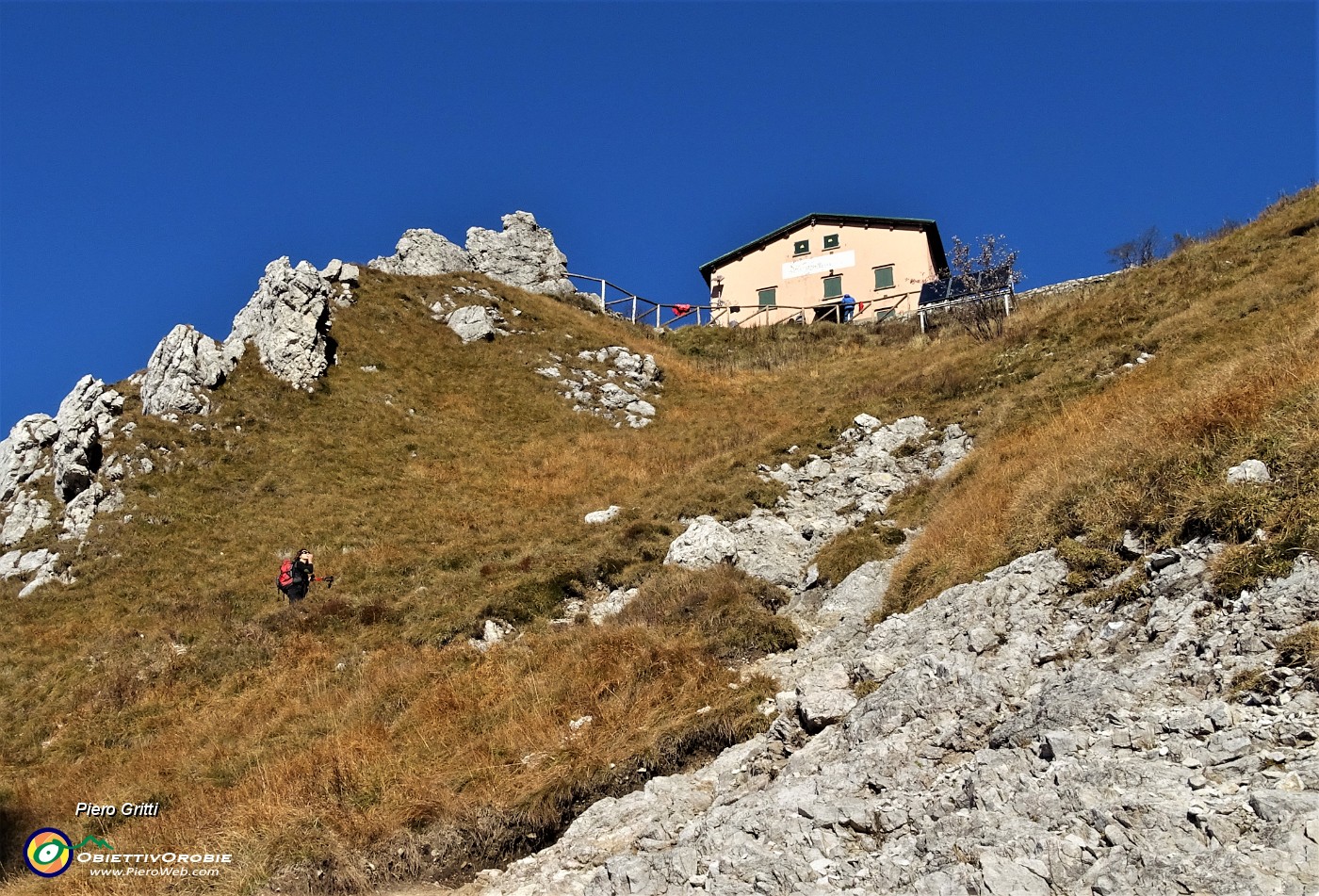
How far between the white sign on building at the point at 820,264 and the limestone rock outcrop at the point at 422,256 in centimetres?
2573

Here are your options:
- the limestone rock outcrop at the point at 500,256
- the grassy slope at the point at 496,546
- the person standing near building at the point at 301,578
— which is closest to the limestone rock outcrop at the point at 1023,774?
the grassy slope at the point at 496,546

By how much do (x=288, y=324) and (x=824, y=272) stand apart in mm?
35573

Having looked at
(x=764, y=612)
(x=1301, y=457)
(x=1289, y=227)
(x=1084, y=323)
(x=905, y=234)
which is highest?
(x=905, y=234)

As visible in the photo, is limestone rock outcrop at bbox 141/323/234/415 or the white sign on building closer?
limestone rock outcrop at bbox 141/323/234/415

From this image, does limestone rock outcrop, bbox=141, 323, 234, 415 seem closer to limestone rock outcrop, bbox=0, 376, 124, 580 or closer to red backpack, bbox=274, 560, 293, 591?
limestone rock outcrop, bbox=0, 376, 124, 580

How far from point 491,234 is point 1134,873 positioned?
68074 millimetres

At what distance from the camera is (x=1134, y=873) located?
5.05 m

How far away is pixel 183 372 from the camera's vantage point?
3128cm

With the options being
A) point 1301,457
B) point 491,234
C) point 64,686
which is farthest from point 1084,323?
point 491,234

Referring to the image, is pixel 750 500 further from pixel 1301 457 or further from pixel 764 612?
pixel 1301 457

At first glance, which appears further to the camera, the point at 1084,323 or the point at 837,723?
the point at 1084,323

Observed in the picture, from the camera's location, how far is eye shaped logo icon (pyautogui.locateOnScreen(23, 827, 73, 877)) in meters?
11.0

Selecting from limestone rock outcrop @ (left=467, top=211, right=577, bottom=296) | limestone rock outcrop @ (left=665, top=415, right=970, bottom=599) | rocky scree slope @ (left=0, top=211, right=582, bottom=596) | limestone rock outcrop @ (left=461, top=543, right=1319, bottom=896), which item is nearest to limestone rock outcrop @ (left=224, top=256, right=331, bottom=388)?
rocky scree slope @ (left=0, top=211, right=582, bottom=596)

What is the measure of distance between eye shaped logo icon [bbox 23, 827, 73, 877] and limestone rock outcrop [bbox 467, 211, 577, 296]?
176 feet
